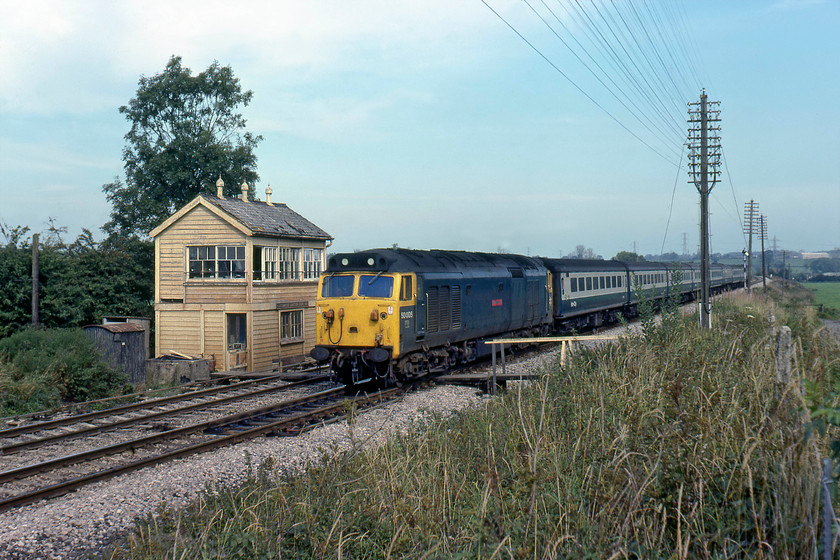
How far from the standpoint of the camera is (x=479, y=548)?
4055 millimetres

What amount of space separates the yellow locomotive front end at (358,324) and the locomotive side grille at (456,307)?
247cm

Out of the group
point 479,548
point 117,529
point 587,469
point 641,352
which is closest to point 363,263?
point 641,352

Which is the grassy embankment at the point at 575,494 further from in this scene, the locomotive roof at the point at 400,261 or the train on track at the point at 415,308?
the locomotive roof at the point at 400,261

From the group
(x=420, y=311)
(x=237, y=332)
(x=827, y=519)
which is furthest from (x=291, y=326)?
(x=827, y=519)

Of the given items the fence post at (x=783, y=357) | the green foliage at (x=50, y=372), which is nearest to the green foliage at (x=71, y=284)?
the green foliage at (x=50, y=372)

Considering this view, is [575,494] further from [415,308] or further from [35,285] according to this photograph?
[35,285]

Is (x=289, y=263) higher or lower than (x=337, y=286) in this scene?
higher

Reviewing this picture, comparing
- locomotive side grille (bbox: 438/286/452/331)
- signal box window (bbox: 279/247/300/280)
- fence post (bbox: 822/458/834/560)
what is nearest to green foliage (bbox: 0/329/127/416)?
signal box window (bbox: 279/247/300/280)

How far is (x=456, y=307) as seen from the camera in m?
16.5

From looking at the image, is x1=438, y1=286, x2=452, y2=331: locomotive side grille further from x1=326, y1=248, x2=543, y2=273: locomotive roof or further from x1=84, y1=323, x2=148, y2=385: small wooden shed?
x1=84, y1=323, x2=148, y2=385: small wooden shed

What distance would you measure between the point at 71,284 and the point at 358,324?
1813cm

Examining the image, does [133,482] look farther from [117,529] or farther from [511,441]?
[511,441]

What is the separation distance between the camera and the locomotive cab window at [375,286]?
47.0 ft

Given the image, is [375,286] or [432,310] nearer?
[375,286]
